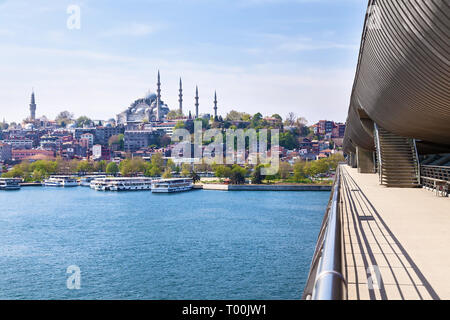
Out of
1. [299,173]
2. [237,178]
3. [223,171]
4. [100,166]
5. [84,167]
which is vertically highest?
[100,166]

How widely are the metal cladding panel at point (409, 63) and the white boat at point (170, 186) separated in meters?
36.4

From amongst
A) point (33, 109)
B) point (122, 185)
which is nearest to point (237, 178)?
point (122, 185)

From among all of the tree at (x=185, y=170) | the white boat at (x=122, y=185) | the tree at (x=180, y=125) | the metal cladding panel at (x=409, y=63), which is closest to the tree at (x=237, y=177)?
the tree at (x=185, y=170)

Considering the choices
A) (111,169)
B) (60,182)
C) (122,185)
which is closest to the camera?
(122,185)

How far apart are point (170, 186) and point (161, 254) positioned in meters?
32.3

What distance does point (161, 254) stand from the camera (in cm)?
1495

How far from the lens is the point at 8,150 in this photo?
3086 inches

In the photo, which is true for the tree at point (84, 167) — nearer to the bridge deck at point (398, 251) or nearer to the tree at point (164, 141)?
the tree at point (164, 141)

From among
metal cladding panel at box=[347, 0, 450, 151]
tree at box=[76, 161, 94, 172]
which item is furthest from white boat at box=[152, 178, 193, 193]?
metal cladding panel at box=[347, 0, 450, 151]

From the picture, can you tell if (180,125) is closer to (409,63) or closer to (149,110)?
(149,110)

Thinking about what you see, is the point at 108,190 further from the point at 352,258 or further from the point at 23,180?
the point at 352,258

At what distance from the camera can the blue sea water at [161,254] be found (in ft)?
35.4

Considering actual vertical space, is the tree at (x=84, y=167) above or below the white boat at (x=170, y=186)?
above

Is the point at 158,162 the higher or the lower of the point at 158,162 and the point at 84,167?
the higher
